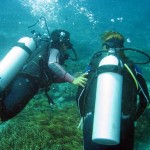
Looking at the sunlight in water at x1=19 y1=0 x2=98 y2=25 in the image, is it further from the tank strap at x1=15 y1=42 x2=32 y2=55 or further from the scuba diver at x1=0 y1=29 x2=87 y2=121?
the tank strap at x1=15 y1=42 x2=32 y2=55

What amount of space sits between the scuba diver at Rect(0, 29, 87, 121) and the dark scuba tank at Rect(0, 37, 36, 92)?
3 centimetres

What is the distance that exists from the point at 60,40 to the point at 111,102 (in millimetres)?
2503

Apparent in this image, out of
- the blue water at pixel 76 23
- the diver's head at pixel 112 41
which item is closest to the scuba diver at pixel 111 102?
the diver's head at pixel 112 41

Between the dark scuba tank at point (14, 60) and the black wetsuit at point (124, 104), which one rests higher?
the dark scuba tank at point (14, 60)

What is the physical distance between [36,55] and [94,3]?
65771mm

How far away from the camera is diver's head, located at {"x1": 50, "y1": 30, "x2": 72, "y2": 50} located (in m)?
5.39

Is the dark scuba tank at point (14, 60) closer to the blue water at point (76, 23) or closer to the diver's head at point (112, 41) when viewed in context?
the diver's head at point (112, 41)

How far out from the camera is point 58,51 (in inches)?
206

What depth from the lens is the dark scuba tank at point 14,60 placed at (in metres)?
4.57

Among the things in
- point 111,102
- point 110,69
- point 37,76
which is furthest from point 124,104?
point 37,76

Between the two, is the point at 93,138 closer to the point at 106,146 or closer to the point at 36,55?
the point at 106,146

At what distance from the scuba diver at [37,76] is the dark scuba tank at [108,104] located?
0.61 metres

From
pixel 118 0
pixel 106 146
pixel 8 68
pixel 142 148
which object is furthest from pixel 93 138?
pixel 118 0

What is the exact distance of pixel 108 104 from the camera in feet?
10.9
